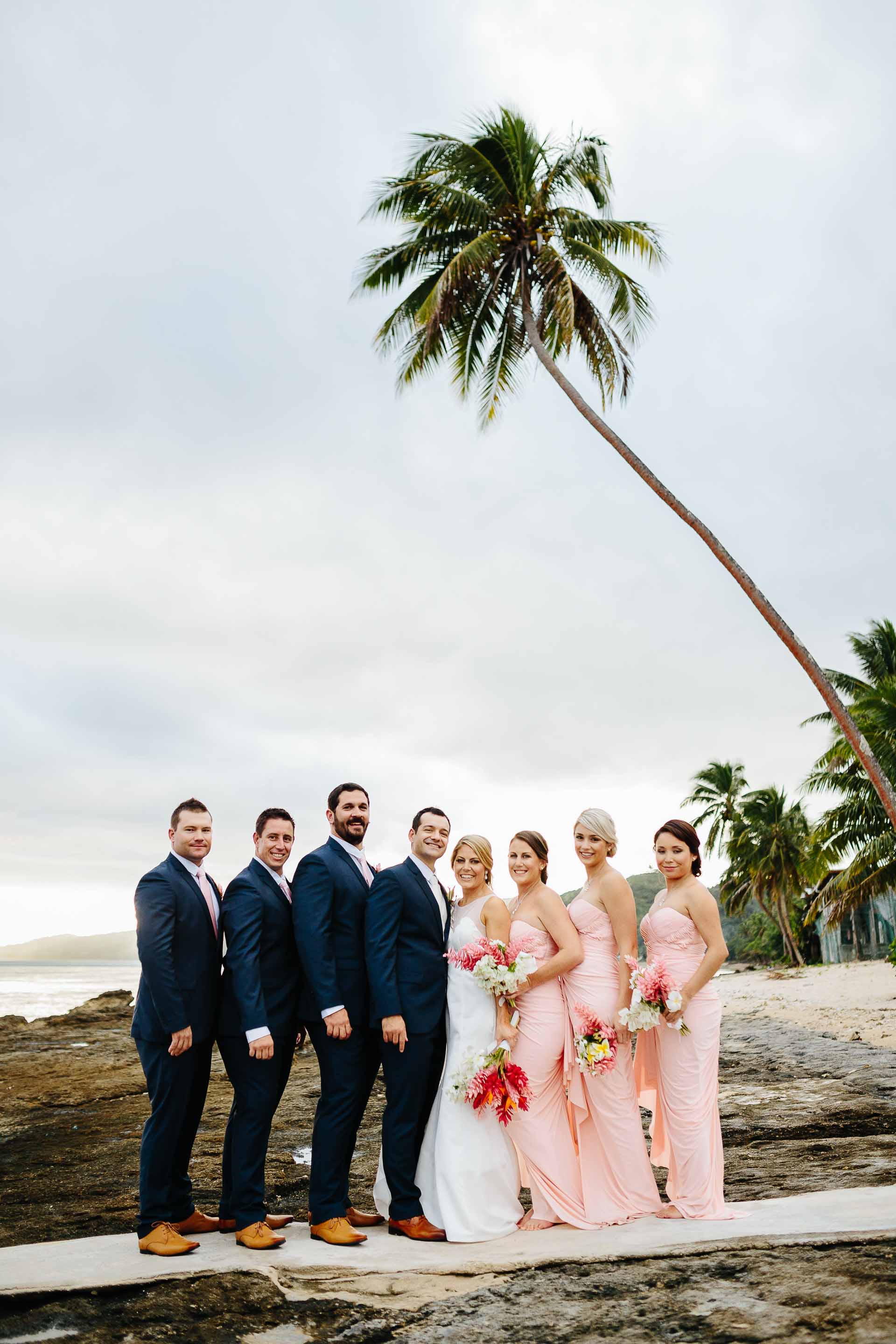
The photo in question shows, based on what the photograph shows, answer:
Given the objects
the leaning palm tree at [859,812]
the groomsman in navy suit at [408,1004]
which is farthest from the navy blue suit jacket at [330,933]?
the leaning palm tree at [859,812]

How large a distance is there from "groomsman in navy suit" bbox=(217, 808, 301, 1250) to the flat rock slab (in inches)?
8.3

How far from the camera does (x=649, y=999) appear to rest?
17.7 feet

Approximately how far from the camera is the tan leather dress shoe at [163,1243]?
4.74 meters

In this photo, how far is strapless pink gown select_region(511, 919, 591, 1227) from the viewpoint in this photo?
5352mm

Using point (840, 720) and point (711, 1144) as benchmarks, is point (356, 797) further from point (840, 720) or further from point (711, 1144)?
point (840, 720)

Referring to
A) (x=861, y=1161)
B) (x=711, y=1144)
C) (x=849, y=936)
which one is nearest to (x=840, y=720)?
(x=861, y=1161)

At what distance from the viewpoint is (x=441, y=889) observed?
19.0 feet

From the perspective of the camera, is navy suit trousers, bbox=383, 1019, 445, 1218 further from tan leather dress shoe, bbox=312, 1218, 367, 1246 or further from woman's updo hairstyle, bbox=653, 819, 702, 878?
woman's updo hairstyle, bbox=653, 819, 702, 878

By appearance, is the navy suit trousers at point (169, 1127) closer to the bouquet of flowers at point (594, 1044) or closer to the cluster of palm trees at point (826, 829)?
the bouquet of flowers at point (594, 1044)

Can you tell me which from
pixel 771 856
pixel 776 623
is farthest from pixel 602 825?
pixel 771 856

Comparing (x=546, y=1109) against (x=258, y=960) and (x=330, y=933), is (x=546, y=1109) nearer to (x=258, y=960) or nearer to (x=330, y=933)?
(x=330, y=933)

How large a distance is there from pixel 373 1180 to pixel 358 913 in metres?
2.96

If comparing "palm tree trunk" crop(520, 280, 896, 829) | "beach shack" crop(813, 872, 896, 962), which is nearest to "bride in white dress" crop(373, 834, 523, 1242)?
"palm tree trunk" crop(520, 280, 896, 829)

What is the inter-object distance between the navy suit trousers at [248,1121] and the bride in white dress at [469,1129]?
72 cm
